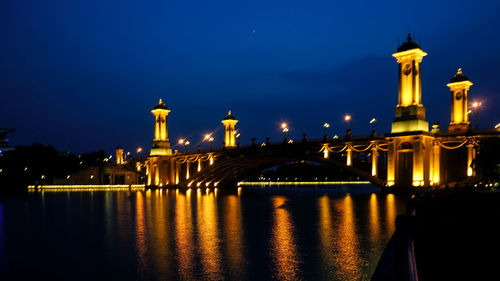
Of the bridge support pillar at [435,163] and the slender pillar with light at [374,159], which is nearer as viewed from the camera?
the bridge support pillar at [435,163]

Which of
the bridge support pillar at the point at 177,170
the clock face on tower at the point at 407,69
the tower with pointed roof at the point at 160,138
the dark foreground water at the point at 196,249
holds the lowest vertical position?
the bridge support pillar at the point at 177,170

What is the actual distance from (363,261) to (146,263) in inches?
247

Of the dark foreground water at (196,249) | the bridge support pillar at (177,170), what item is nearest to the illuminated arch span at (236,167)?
the bridge support pillar at (177,170)

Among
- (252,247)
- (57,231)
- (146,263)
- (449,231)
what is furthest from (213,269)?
(57,231)

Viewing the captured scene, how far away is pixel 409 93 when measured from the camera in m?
46.5

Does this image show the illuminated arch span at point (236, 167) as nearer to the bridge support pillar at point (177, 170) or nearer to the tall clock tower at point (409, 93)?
the bridge support pillar at point (177, 170)

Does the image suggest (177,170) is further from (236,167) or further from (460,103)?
(460,103)

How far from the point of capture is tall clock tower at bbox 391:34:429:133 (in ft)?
148

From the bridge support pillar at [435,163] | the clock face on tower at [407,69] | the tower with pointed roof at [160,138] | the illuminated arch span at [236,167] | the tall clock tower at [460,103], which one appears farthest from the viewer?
the tower with pointed roof at [160,138]

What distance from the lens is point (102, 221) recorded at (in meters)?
24.3

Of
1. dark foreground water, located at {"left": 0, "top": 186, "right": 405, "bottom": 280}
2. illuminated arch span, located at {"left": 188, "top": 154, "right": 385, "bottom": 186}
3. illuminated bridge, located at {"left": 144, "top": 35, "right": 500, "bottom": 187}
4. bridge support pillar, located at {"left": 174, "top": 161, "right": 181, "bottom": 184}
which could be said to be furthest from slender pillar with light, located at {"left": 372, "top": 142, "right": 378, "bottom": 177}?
bridge support pillar, located at {"left": 174, "top": 161, "right": 181, "bottom": 184}

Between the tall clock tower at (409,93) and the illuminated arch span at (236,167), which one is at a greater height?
the tall clock tower at (409,93)

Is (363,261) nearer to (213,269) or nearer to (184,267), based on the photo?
(213,269)

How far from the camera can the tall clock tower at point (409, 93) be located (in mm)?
45125
